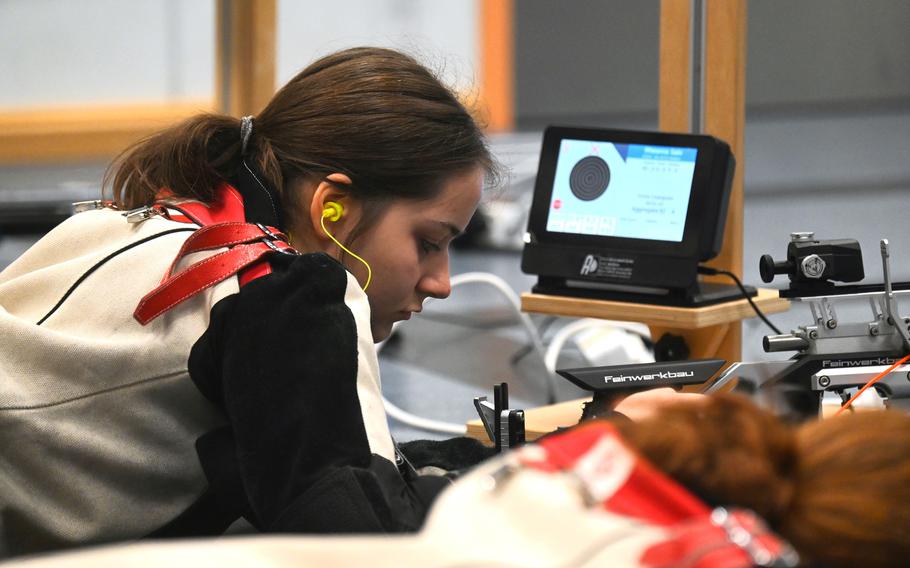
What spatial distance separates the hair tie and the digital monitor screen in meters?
0.77

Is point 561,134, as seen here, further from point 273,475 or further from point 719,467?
point 719,467

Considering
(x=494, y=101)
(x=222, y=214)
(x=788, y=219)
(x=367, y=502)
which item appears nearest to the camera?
(x=367, y=502)

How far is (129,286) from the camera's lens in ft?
4.37

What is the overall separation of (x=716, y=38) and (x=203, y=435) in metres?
1.32

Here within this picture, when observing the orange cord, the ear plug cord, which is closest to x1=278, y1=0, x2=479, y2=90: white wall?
the ear plug cord

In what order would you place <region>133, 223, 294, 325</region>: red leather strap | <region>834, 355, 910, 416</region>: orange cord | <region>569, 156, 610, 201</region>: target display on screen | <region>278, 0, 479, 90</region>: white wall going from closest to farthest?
1. <region>133, 223, 294, 325</region>: red leather strap
2. <region>834, 355, 910, 416</region>: orange cord
3. <region>569, 156, 610, 201</region>: target display on screen
4. <region>278, 0, 479, 90</region>: white wall

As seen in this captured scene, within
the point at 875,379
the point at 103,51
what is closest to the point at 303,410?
the point at 875,379

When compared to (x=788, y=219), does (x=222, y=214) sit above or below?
above

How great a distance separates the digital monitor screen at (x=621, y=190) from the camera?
6.91 feet

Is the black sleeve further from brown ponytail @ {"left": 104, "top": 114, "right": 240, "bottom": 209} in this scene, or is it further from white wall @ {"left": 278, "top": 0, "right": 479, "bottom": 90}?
white wall @ {"left": 278, "top": 0, "right": 479, "bottom": 90}

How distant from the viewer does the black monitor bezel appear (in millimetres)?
2078

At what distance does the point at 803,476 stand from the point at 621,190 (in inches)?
55.8

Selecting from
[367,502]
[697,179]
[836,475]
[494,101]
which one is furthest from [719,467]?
[494,101]

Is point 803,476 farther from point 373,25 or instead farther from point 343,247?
point 373,25
